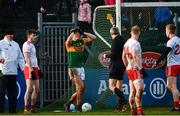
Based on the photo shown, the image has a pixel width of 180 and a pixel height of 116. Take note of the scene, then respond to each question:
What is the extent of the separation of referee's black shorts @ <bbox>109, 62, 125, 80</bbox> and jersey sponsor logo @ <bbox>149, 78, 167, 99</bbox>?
1.65 meters

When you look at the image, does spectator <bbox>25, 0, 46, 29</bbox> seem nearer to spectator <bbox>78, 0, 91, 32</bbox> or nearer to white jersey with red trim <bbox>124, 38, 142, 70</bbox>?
spectator <bbox>78, 0, 91, 32</bbox>

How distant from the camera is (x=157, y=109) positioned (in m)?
18.9

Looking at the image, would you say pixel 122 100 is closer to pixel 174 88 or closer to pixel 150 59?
pixel 174 88

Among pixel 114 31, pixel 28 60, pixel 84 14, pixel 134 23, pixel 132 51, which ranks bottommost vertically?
pixel 28 60

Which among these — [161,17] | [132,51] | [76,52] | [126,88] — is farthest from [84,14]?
[132,51]

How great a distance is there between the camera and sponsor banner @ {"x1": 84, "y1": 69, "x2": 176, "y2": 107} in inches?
772

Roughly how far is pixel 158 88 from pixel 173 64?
58.0 inches

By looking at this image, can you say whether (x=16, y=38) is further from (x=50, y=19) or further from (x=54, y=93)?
(x=50, y=19)

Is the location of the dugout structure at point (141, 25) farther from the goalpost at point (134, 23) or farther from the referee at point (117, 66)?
the referee at point (117, 66)

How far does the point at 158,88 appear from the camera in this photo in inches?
772

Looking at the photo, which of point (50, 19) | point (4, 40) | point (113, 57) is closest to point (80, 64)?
point (113, 57)

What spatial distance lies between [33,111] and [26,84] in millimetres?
1010

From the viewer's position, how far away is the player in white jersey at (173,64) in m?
18.1

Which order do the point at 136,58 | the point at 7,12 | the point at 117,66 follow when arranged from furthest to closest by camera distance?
the point at 7,12 < the point at 117,66 < the point at 136,58
